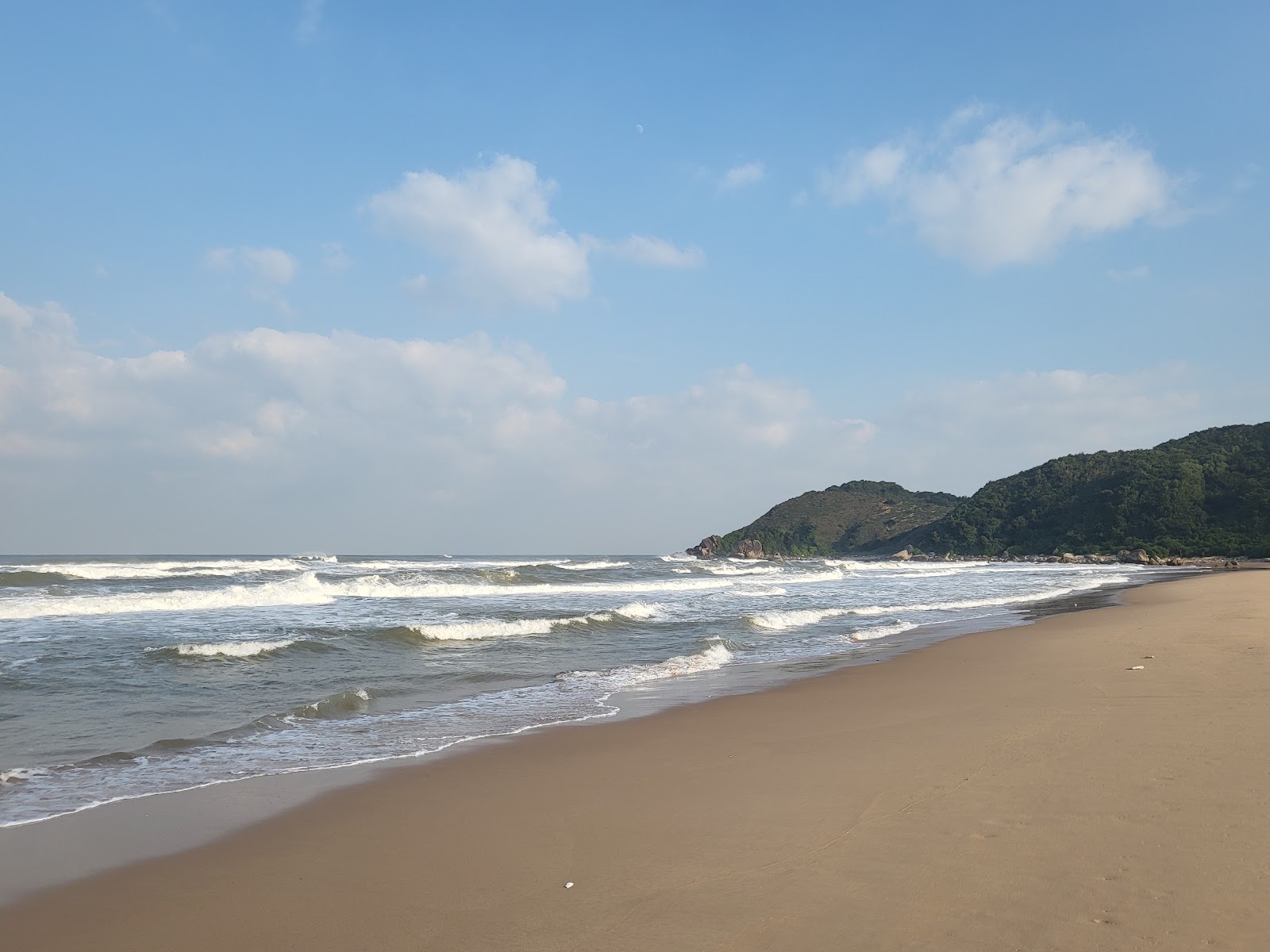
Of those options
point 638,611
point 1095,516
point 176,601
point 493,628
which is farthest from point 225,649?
point 1095,516

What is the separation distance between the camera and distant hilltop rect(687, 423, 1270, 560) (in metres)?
68.8

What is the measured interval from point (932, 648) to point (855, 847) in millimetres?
10385

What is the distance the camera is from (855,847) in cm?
424

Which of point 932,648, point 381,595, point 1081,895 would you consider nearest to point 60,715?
point 1081,895

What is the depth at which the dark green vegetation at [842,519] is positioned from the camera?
131m

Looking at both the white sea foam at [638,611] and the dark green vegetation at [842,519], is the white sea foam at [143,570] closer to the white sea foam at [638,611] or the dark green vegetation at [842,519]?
the white sea foam at [638,611]

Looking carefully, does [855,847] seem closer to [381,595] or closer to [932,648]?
[932,648]

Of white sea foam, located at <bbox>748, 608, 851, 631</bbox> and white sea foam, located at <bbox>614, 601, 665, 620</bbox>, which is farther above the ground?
white sea foam, located at <bbox>614, 601, 665, 620</bbox>

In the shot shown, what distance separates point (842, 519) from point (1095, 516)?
6152 centimetres

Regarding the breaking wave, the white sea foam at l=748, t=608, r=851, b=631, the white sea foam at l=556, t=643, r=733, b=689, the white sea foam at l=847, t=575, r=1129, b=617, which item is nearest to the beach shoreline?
the white sea foam at l=556, t=643, r=733, b=689

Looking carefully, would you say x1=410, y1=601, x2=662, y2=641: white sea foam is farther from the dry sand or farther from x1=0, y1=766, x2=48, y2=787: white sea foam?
the dry sand

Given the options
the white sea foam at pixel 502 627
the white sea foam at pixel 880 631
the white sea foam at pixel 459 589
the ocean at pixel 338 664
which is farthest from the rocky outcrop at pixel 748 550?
the white sea foam at pixel 502 627

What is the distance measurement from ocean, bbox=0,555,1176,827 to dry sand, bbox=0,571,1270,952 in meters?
1.91

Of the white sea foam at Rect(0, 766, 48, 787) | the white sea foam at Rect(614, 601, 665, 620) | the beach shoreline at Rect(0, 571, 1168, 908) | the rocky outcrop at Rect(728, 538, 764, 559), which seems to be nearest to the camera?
the beach shoreline at Rect(0, 571, 1168, 908)
